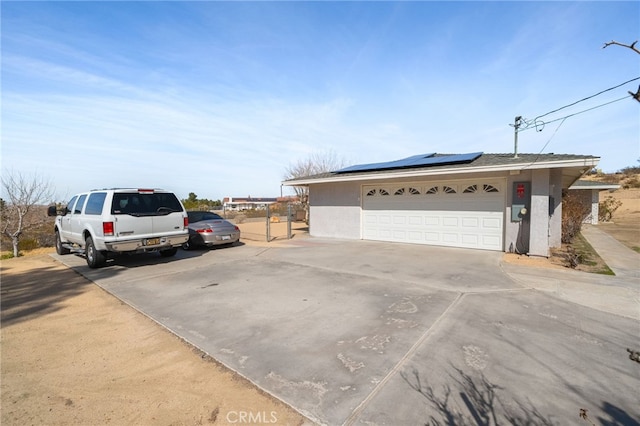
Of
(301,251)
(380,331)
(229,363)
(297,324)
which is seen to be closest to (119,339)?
(229,363)

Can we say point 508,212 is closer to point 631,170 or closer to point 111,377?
point 111,377

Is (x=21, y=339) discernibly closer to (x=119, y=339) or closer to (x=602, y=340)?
(x=119, y=339)

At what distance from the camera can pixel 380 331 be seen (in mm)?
4008

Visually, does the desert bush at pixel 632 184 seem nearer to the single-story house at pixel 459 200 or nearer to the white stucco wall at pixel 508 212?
the single-story house at pixel 459 200

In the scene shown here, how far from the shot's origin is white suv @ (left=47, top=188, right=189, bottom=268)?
7312 millimetres

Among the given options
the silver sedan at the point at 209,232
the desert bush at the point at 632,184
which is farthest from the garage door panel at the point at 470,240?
the desert bush at the point at 632,184

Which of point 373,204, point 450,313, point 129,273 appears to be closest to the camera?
point 450,313

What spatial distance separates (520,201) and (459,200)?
1.83 metres

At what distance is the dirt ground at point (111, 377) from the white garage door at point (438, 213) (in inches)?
374

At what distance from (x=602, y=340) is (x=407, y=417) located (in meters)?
3.02

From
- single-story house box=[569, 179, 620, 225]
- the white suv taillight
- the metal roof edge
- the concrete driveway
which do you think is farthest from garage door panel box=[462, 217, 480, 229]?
single-story house box=[569, 179, 620, 225]

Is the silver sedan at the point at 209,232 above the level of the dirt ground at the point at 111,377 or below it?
above

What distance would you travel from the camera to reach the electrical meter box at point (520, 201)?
30.2 ft

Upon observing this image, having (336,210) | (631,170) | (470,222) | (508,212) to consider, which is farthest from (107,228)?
(631,170)
